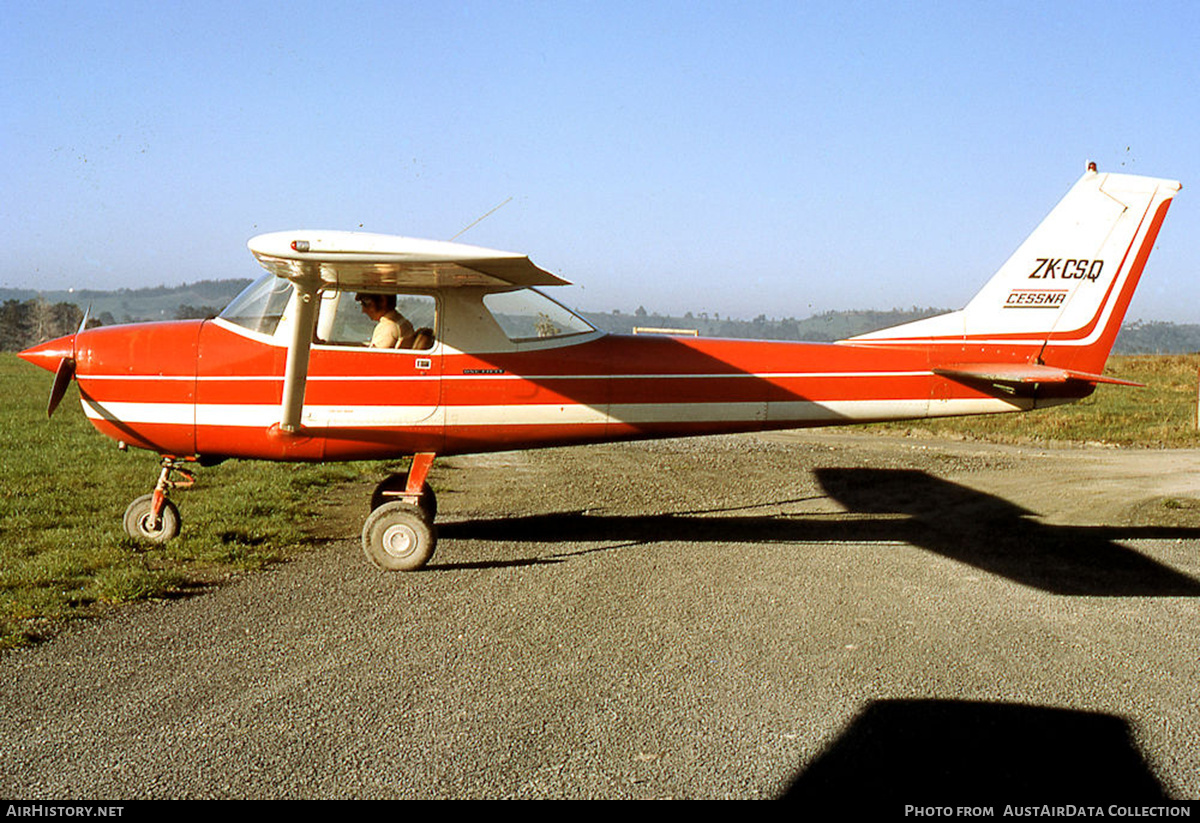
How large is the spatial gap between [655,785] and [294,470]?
9.53 m

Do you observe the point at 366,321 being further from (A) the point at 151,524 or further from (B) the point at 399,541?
(A) the point at 151,524

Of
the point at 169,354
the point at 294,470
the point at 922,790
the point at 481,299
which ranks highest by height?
the point at 481,299

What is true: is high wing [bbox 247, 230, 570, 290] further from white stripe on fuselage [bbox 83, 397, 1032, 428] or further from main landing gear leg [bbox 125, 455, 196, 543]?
main landing gear leg [bbox 125, 455, 196, 543]

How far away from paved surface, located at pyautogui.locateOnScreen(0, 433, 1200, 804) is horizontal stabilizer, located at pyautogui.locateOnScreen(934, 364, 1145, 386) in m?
1.59

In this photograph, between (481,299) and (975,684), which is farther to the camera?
(481,299)

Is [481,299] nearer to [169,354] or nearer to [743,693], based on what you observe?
[169,354]

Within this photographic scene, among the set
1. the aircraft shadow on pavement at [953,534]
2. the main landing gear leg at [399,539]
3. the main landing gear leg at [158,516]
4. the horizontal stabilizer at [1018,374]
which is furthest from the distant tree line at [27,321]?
the horizontal stabilizer at [1018,374]

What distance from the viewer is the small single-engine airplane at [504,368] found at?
7.49 m

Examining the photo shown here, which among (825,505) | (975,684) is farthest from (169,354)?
(825,505)

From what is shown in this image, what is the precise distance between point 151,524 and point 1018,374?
765cm

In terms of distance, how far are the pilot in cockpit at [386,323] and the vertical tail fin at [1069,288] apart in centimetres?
424

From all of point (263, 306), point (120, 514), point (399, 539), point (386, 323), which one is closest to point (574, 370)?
point (386, 323)

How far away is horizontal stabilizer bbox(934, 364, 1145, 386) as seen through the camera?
A: 299 inches

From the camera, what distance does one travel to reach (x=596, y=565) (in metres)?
7.38
